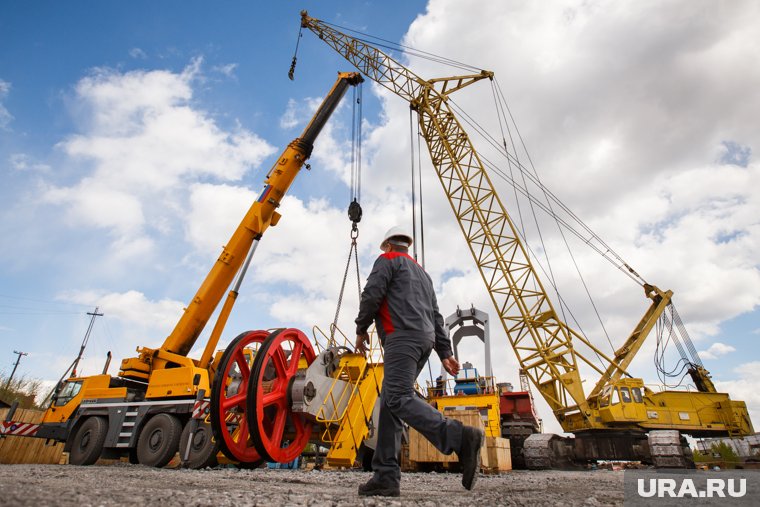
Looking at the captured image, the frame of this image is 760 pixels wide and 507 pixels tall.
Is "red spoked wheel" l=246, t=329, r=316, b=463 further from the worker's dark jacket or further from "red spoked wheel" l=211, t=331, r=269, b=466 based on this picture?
the worker's dark jacket

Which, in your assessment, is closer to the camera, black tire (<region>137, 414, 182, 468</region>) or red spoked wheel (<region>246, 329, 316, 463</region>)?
red spoked wheel (<region>246, 329, 316, 463</region>)

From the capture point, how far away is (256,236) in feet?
34.4

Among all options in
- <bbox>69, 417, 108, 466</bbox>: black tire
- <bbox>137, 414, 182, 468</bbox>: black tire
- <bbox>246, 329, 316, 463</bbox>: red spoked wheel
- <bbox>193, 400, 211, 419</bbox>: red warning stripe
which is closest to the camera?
<bbox>246, 329, 316, 463</bbox>: red spoked wheel

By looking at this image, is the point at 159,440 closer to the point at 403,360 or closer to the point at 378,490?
the point at 378,490

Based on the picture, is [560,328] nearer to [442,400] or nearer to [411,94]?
[442,400]

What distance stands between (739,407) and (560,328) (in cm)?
588

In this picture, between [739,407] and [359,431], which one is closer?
[359,431]

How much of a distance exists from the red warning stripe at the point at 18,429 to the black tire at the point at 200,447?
4.45 metres

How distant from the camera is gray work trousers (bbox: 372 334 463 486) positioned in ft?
9.57

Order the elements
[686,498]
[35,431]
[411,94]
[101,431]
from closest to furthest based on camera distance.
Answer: [686,498], [101,431], [35,431], [411,94]

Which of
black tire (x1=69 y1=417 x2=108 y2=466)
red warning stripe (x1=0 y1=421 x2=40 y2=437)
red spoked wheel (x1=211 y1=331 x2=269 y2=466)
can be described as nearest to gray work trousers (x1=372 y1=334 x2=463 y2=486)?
red spoked wheel (x1=211 y1=331 x2=269 y2=466)

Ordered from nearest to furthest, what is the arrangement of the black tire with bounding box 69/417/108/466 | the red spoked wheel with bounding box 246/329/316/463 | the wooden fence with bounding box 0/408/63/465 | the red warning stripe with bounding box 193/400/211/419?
the red spoked wheel with bounding box 246/329/316/463 < the red warning stripe with bounding box 193/400/211/419 < the black tire with bounding box 69/417/108/466 < the wooden fence with bounding box 0/408/63/465

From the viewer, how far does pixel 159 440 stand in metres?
7.84

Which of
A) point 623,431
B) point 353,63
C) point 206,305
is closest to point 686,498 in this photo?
point 206,305
